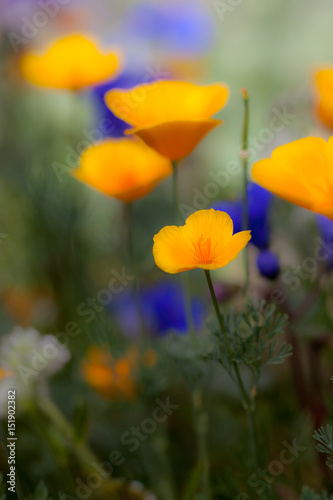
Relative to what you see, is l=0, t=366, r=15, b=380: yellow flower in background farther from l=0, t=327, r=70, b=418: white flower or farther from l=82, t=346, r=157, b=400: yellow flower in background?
l=82, t=346, r=157, b=400: yellow flower in background

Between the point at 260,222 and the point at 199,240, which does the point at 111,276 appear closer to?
the point at 260,222

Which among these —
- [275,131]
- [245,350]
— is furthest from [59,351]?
[275,131]

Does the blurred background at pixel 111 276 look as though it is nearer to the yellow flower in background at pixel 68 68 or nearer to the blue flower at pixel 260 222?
the blue flower at pixel 260 222

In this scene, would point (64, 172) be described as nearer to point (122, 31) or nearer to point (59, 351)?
point (59, 351)

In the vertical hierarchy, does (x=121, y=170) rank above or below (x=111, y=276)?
above

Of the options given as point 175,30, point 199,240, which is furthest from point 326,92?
point 175,30

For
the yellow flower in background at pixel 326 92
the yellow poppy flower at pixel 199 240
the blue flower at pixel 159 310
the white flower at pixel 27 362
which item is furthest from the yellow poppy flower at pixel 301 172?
the blue flower at pixel 159 310
